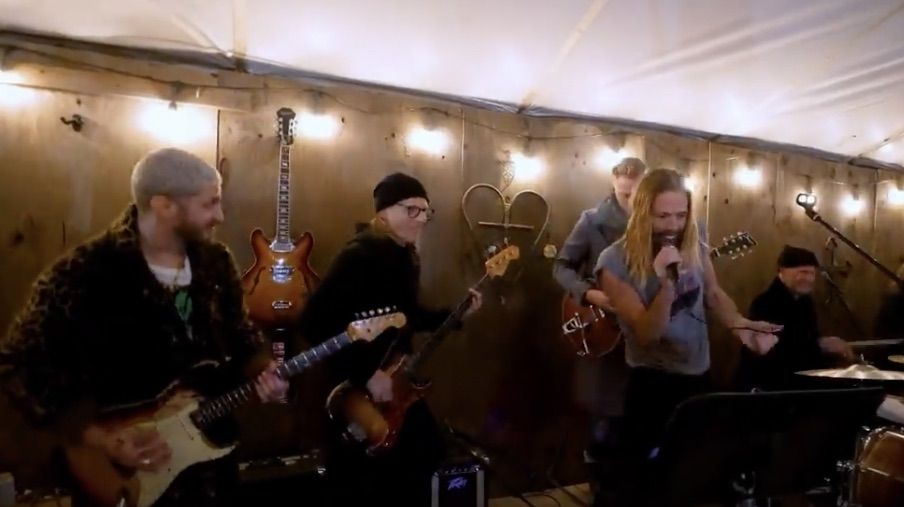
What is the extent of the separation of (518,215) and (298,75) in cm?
137

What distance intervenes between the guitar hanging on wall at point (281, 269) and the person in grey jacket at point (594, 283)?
4.17ft

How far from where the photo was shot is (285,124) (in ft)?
9.48

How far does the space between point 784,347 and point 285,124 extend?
279cm

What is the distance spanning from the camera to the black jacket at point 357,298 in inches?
93.5

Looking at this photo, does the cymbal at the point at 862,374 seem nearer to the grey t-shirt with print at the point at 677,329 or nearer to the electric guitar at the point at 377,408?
the grey t-shirt with print at the point at 677,329

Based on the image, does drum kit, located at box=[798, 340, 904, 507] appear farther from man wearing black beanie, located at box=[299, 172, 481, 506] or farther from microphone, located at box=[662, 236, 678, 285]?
man wearing black beanie, located at box=[299, 172, 481, 506]

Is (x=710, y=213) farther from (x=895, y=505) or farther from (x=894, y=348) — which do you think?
(x=895, y=505)

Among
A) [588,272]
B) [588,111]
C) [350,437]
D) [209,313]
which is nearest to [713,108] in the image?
[588,111]

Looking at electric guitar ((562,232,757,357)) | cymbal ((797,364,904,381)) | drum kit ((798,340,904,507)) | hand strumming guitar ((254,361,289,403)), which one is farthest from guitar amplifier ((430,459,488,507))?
cymbal ((797,364,904,381))

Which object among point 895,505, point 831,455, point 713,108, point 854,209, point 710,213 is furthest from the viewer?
point 854,209

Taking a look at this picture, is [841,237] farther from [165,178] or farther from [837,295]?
[165,178]

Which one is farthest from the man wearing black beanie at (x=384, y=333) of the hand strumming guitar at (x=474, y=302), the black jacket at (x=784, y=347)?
the black jacket at (x=784, y=347)

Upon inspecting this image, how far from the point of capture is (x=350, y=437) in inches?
94.5

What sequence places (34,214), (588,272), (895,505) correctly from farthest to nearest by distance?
(588,272), (34,214), (895,505)
